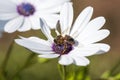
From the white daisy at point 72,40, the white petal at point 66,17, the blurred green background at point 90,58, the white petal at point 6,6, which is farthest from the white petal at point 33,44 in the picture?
the blurred green background at point 90,58

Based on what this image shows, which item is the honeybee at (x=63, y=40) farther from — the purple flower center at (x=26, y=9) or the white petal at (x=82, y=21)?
the purple flower center at (x=26, y=9)

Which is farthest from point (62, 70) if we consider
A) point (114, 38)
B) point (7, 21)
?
point (114, 38)

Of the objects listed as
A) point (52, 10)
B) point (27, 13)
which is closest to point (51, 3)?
point (52, 10)

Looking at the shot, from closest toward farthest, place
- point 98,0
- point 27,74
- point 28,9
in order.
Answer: point 28,9, point 27,74, point 98,0

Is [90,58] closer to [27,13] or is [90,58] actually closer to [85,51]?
[27,13]

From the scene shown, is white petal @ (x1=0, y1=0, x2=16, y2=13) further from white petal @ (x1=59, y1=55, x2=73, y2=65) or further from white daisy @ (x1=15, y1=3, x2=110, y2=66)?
white petal @ (x1=59, y1=55, x2=73, y2=65)

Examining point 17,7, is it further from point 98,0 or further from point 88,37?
point 98,0

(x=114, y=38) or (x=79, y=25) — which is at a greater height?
(x=79, y=25)
